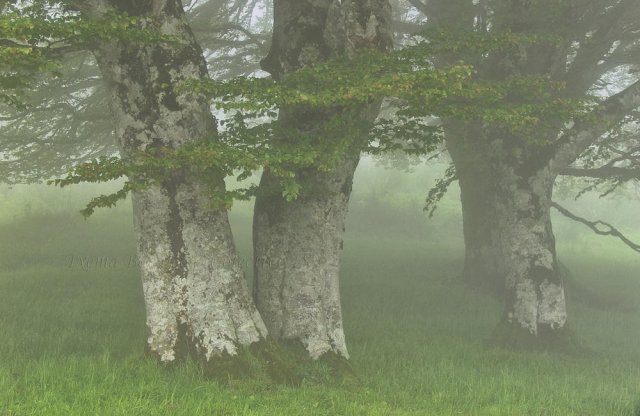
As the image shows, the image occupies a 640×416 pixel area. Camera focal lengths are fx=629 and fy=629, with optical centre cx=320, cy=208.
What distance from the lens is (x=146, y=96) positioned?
7.62m

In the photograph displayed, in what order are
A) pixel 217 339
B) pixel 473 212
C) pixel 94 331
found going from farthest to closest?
pixel 473 212, pixel 94 331, pixel 217 339

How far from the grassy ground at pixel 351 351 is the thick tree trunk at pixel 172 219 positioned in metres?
0.56

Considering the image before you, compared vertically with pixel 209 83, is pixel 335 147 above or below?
below

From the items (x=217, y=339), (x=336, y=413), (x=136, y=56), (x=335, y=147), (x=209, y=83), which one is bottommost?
(x=336, y=413)

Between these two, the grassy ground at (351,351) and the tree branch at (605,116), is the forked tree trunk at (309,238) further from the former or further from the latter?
the tree branch at (605,116)

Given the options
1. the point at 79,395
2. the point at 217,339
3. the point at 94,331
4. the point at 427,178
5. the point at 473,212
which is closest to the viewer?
the point at 79,395

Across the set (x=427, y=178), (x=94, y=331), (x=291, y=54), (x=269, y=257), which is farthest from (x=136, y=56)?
(x=427, y=178)

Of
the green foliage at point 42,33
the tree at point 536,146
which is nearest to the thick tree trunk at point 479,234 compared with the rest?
the tree at point 536,146

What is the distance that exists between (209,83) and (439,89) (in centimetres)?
242

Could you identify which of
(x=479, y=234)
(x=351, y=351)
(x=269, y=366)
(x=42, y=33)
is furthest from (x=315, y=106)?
(x=479, y=234)

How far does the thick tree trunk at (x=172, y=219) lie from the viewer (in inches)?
299

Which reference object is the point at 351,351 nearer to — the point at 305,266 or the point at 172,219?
the point at 305,266

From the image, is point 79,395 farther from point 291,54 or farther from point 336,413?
point 291,54

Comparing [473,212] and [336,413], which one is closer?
[336,413]
